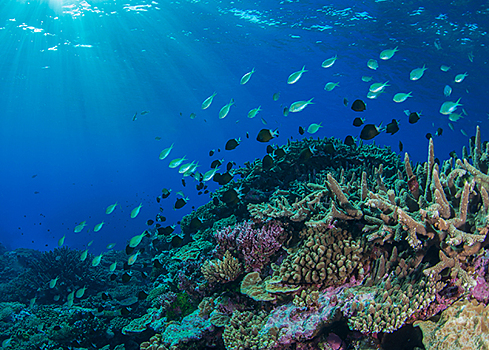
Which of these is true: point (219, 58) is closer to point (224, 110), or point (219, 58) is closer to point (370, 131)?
point (224, 110)

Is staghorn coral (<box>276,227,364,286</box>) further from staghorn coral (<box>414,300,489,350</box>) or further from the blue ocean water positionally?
the blue ocean water

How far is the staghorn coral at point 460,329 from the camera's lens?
239 cm

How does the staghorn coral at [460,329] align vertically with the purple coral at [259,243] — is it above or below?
above

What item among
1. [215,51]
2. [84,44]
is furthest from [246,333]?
[84,44]

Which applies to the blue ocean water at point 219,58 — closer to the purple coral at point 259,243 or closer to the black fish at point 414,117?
the purple coral at point 259,243

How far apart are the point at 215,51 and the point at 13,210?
150 m

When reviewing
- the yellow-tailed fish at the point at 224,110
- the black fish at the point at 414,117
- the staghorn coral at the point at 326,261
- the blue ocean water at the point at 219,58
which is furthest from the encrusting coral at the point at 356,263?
the yellow-tailed fish at the point at 224,110

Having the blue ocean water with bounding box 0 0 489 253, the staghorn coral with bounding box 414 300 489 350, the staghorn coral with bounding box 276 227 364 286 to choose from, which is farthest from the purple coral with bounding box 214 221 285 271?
the blue ocean water with bounding box 0 0 489 253

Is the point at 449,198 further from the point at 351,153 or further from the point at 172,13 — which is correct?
the point at 172,13

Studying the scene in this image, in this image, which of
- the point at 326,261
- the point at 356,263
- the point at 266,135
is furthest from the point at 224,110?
the point at 356,263

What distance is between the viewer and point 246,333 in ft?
12.2

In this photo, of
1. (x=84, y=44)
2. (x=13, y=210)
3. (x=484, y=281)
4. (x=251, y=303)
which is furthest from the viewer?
(x=13, y=210)

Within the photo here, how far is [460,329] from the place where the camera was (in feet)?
8.17

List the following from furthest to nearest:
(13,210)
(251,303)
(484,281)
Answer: (13,210), (251,303), (484,281)
